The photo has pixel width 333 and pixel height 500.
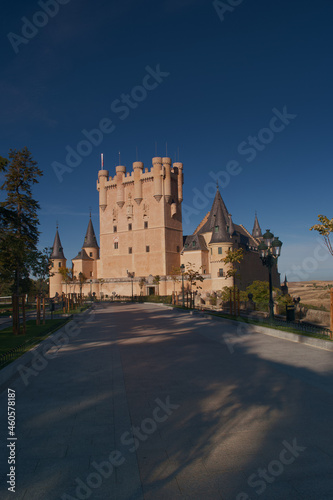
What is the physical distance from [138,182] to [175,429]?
64084 millimetres

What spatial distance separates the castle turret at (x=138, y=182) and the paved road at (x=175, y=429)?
58.6 m

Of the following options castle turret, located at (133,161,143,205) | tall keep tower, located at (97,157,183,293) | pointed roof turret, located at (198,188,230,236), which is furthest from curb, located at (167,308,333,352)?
castle turret, located at (133,161,143,205)

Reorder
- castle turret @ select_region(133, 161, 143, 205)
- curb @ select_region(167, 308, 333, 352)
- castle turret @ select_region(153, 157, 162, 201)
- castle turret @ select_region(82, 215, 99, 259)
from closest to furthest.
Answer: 1. curb @ select_region(167, 308, 333, 352)
2. castle turret @ select_region(153, 157, 162, 201)
3. castle turret @ select_region(133, 161, 143, 205)
4. castle turret @ select_region(82, 215, 99, 259)

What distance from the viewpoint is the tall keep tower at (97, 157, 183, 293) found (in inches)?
2554

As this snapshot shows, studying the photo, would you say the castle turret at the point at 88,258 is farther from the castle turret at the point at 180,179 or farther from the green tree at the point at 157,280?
the castle turret at the point at 180,179

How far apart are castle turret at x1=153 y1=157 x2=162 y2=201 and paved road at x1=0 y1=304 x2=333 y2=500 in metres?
56.5

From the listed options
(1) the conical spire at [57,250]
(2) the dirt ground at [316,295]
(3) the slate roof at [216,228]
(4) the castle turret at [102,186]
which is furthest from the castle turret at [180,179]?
(1) the conical spire at [57,250]

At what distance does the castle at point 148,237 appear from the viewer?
63.7 m

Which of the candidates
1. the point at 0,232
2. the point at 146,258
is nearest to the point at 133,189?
the point at 146,258

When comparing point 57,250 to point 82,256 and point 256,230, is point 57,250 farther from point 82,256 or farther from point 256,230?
point 256,230

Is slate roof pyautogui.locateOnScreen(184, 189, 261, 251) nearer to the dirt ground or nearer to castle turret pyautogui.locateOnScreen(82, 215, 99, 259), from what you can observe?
the dirt ground

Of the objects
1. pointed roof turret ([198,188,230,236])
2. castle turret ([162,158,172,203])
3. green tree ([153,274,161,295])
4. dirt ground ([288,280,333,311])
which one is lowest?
dirt ground ([288,280,333,311])

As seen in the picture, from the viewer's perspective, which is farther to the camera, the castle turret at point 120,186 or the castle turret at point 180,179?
the castle turret at point 120,186

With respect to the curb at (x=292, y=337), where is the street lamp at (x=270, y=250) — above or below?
above
